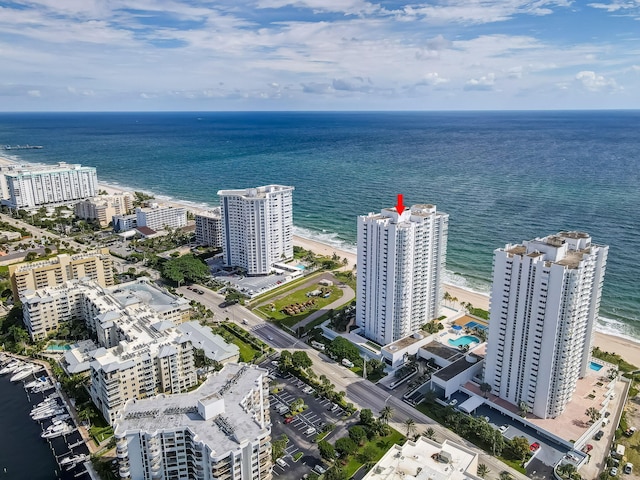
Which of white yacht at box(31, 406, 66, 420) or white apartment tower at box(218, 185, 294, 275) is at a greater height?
white apartment tower at box(218, 185, 294, 275)

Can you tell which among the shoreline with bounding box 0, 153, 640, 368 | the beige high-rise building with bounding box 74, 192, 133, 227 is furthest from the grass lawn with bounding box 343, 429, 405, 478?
the beige high-rise building with bounding box 74, 192, 133, 227

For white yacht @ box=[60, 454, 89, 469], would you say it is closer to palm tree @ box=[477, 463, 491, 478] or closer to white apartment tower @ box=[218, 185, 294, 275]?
palm tree @ box=[477, 463, 491, 478]

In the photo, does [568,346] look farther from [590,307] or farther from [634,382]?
[634,382]

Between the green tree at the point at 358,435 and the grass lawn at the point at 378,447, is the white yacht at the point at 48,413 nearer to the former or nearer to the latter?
the green tree at the point at 358,435

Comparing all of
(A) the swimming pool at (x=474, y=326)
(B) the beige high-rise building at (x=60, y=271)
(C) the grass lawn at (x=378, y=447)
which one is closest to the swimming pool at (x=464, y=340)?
(A) the swimming pool at (x=474, y=326)

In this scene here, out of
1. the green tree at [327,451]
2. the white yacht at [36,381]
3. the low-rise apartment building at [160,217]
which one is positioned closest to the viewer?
the green tree at [327,451]

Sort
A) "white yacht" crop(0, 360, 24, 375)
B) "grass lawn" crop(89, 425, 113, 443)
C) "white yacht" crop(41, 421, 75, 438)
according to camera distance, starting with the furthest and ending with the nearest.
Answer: "white yacht" crop(0, 360, 24, 375) → "white yacht" crop(41, 421, 75, 438) → "grass lawn" crop(89, 425, 113, 443)

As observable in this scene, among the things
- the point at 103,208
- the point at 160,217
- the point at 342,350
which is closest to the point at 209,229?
the point at 160,217
